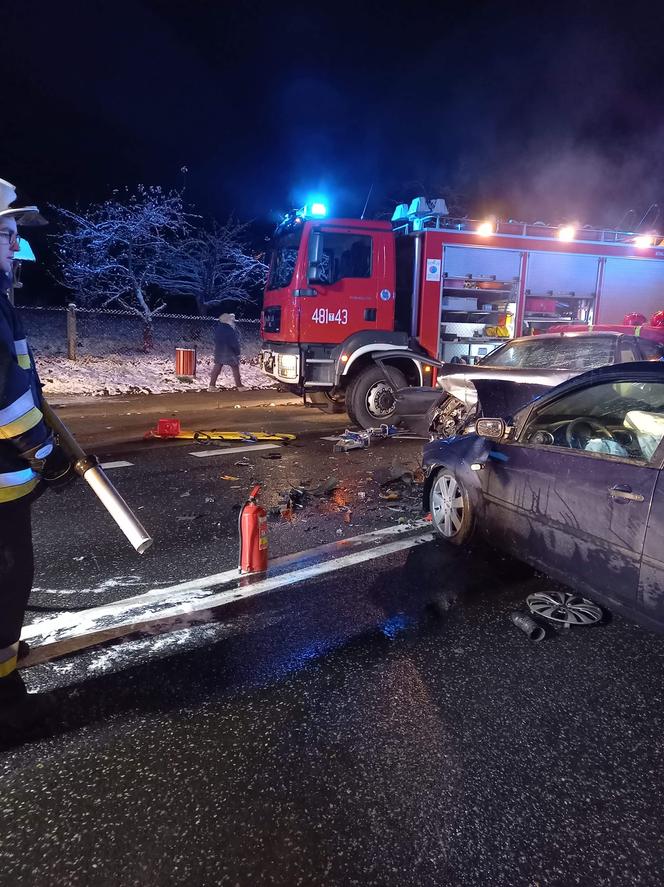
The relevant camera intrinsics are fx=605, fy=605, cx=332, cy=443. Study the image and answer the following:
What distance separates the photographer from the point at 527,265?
1026 cm

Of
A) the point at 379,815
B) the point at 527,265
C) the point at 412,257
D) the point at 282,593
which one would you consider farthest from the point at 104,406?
the point at 379,815

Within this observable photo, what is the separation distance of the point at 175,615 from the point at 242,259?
19.8 m

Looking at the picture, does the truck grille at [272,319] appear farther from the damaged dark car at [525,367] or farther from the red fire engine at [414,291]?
the damaged dark car at [525,367]

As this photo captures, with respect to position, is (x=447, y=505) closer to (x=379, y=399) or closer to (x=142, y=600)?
(x=142, y=600)

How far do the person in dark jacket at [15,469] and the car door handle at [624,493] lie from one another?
2523mm

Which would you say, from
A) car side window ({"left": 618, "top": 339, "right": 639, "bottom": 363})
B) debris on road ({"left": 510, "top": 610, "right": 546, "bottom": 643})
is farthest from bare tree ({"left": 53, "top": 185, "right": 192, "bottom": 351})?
debris on road ({"left": 510, "top": 610, "right": 546, "bottom": 643})

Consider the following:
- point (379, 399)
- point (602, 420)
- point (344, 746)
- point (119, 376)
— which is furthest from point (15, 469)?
point (119, 376)

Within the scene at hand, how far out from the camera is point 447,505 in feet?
14.1

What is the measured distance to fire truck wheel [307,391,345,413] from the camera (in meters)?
10.0

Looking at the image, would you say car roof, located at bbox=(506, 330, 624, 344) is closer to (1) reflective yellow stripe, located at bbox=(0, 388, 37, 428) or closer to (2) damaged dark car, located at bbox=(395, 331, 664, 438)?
(2) damaged dark car, located at bbox=(395, 331, 664, 438)

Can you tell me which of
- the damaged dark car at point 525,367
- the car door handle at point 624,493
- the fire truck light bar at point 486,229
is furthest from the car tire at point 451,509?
the fire truck light bar at point 486,229

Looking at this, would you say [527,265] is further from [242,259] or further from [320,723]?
[242,259]

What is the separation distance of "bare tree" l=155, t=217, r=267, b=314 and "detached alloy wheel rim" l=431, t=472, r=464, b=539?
1797 centimetres

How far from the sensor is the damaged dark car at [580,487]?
2734mm
